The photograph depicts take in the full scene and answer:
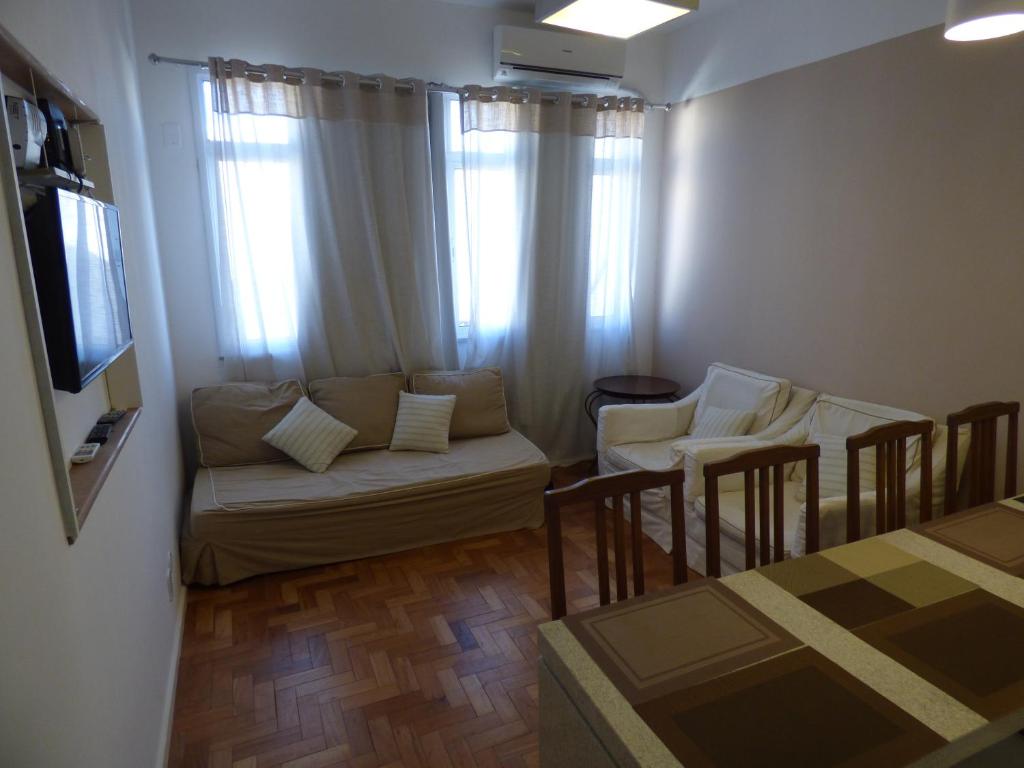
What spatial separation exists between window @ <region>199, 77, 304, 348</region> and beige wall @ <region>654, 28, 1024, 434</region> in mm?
2468

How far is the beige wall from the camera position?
2.45m

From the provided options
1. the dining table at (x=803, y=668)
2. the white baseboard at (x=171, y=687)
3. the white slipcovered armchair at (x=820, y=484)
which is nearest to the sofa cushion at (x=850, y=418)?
the white slipcovered armchair at (x=820, y=484)

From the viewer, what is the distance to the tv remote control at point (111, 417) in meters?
1.80

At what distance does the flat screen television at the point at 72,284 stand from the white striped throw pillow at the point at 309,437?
5.48 feet

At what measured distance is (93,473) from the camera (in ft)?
4.65

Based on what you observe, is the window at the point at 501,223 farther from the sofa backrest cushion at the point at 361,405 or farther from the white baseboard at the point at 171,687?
the white baseboard at the point at 171,687

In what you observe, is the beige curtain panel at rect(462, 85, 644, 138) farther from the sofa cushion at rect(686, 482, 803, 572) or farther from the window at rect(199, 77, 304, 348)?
the sofa cushion at rect(686, 482, 803, 572)

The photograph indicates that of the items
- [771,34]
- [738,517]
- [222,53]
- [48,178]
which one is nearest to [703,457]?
[738,517]

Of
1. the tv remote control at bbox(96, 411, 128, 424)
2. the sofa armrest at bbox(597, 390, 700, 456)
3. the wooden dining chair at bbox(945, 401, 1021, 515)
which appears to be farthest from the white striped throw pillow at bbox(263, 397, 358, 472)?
the wooden dining chair at bbox(945, 401, 1021, 515)

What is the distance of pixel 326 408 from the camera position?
351 cm

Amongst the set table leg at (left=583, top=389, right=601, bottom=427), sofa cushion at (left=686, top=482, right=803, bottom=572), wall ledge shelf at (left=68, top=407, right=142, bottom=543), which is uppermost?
wall ledge shelf at (left=68, top=407, right=142, bottom=543)

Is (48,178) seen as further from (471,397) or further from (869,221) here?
(869,221)

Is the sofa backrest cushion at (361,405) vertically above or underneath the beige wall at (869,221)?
underneath

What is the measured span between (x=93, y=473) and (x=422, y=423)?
2.16 m
